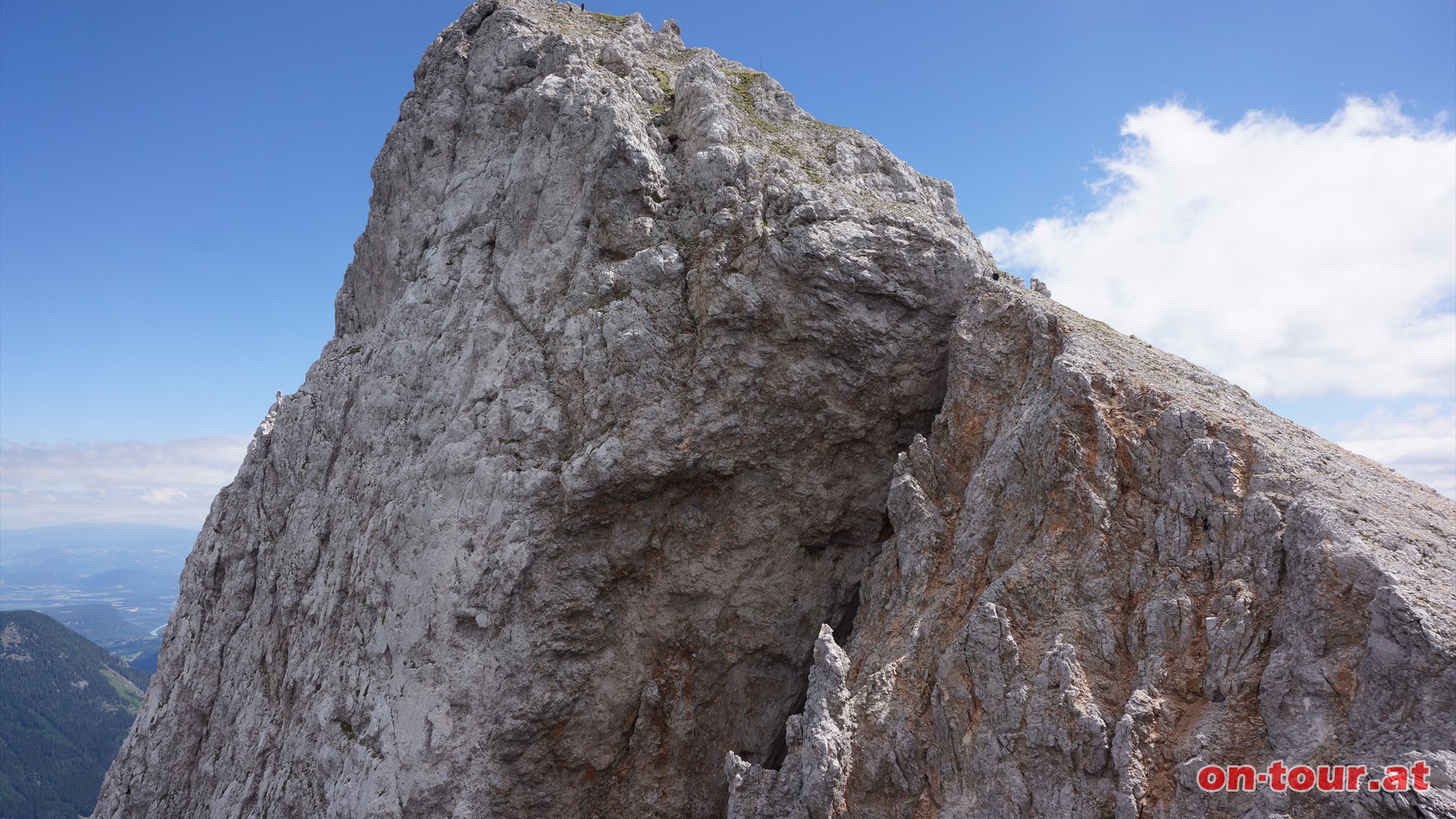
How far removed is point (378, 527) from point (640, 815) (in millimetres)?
10740

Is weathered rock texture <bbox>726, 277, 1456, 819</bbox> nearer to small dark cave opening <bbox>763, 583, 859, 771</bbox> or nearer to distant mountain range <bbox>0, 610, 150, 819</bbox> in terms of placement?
small dark cave opening <bbox>763, 583, 859, 771</bbox>

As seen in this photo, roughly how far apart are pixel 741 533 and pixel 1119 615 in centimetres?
947

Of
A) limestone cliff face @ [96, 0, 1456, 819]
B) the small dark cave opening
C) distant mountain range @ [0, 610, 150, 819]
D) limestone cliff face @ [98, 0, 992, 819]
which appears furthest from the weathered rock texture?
distant mountain range @ [0, 610, 150, 819]

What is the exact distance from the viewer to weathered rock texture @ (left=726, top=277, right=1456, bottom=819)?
33.3 feet

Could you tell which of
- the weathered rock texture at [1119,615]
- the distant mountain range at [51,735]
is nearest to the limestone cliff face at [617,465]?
the weathered rock texture at [1119,615]

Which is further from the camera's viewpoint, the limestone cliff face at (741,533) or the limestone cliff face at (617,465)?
the limestone cliff face at (617,465)

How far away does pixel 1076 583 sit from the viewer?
44.4 feet

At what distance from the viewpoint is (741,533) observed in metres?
19.6

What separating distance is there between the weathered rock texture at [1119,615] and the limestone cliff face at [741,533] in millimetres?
59

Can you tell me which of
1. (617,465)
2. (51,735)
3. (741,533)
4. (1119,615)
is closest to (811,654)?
(741,533)

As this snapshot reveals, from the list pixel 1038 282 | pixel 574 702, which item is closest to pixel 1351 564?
pixel 1038 282

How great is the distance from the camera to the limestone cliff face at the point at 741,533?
11.7 meters

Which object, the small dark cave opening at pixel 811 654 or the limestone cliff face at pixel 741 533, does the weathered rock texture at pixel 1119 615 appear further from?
the small dark cave opening at pixel 811 654

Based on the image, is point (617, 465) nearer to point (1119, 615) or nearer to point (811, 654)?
point (811, 654)
